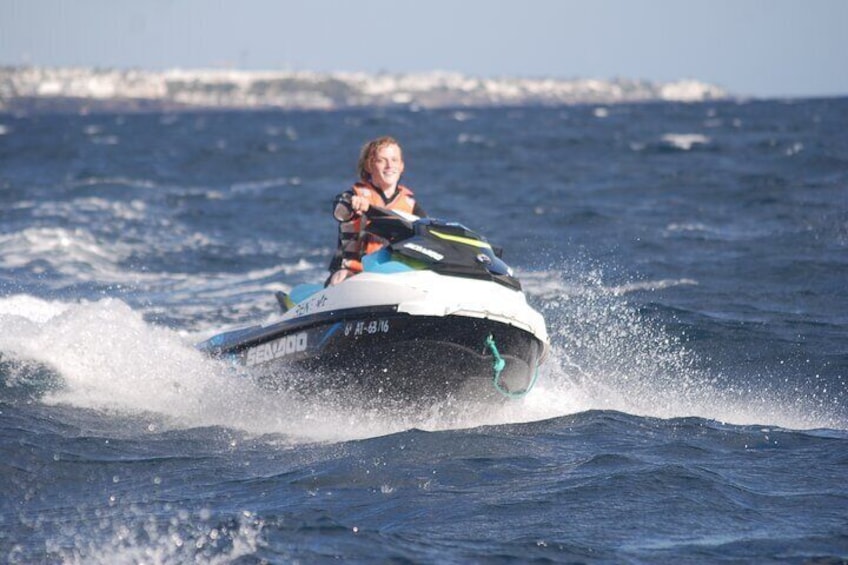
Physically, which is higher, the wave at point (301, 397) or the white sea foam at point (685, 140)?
the white sea foam at point (685, 140)

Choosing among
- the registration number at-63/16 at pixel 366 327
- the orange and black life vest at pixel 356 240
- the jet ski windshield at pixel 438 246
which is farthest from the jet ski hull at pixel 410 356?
the orange and black life vest at pixel 356 240

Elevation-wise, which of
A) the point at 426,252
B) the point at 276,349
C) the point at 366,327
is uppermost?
the point at 426,252

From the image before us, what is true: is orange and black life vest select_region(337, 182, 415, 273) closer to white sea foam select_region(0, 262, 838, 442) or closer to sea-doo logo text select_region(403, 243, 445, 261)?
sea-doo logo text select_region(403, 243, 445, 261)

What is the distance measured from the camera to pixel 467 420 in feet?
23.6

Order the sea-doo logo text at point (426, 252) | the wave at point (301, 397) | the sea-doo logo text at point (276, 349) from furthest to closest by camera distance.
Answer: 1. the sea-doo logo text at point (276, 349)
2. the wave at point (301, 397)
3. the sea-doo logo text at point (426, 252)

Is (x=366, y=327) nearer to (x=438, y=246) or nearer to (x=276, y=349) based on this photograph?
(x=438, y=246)

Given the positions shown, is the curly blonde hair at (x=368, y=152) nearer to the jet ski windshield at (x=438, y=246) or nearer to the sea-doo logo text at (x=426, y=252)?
the jet ski windshield at (x=438, y=246)

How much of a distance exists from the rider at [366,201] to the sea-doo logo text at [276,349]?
39 cm

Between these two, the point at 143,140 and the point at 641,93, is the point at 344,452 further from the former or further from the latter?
the point at 641,93

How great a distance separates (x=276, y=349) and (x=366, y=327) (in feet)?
2.86

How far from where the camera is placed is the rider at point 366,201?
742 centimetres

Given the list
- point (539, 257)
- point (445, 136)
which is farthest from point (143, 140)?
point (539, 257)

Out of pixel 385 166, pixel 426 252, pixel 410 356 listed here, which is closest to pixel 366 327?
pixel 410 356

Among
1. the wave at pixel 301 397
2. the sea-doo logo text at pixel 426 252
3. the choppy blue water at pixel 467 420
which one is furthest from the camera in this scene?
the wave at pixel 301 397
